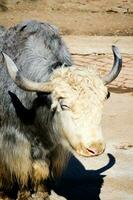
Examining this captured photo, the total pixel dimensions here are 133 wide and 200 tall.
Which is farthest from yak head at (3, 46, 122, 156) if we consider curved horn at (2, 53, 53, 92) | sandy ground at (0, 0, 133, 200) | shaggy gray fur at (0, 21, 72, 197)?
sandy ground at (0, 0, 133, 200)

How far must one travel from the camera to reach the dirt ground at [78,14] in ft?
45.9

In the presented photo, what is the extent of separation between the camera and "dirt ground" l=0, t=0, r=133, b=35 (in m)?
14.0

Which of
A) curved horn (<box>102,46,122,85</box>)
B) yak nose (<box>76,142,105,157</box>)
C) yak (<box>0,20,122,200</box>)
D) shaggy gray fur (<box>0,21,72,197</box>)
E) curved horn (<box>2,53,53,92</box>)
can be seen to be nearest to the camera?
yak nose (<box>76,142,105,157</box>)

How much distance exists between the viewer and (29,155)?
5609 mm

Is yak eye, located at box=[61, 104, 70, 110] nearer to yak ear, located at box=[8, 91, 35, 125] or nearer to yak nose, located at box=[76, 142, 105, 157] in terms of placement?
yak nose, located at box=[76, 142, 105, 157]

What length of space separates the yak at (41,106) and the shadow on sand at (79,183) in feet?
1.45

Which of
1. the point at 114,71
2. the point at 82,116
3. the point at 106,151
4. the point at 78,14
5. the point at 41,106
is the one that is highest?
the point at 114,71

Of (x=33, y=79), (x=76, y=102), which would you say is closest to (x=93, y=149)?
(x=76, y=102)

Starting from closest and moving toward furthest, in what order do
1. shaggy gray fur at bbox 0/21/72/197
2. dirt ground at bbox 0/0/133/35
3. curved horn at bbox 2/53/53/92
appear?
curved horn at bbox 2/53/53/92 → shaggy gray fur at bbox 0/21/72/197 → dirt ground at bbox 0/0/133/35

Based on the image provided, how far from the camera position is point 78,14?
1507 centimetres

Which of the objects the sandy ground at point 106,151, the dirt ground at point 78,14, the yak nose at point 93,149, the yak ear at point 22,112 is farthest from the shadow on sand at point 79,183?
the dirt ground at point 78,14

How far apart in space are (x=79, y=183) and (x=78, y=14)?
9098mm

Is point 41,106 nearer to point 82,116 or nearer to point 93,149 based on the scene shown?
point 82,116

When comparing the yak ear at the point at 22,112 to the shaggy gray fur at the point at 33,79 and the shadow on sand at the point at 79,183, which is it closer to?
the shaggy gray fur at the point at 33,79
